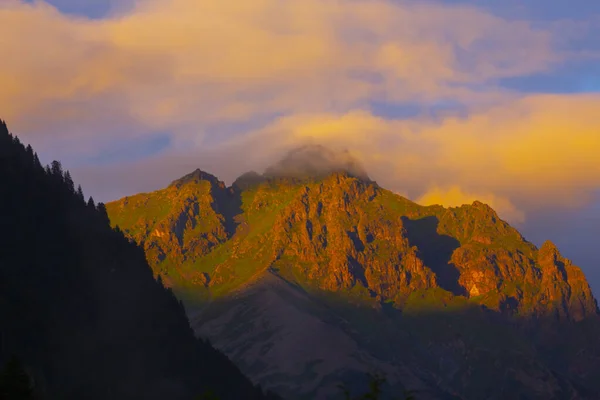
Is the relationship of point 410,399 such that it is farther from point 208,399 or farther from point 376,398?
point 208,399

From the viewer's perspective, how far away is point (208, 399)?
151250mm

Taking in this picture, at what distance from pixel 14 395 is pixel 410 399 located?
50.0 metres

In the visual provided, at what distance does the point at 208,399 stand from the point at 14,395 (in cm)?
2434

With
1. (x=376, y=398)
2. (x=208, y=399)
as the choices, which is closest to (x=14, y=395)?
(x=208, y=399)

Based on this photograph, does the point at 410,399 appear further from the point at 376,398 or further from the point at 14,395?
the point at 14,395

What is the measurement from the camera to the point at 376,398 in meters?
142

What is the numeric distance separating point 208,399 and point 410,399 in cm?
2711

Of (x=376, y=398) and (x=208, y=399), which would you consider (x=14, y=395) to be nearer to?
(x=208, y=399)

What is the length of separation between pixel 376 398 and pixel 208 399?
2269 centimetres

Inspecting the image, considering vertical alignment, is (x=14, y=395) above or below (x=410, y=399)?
above

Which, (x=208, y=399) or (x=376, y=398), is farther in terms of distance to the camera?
(x=208, y=399)

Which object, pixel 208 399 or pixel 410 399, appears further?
pixel 208 399

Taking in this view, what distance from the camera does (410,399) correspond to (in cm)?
13975

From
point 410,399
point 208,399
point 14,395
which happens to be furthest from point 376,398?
point 14,395
